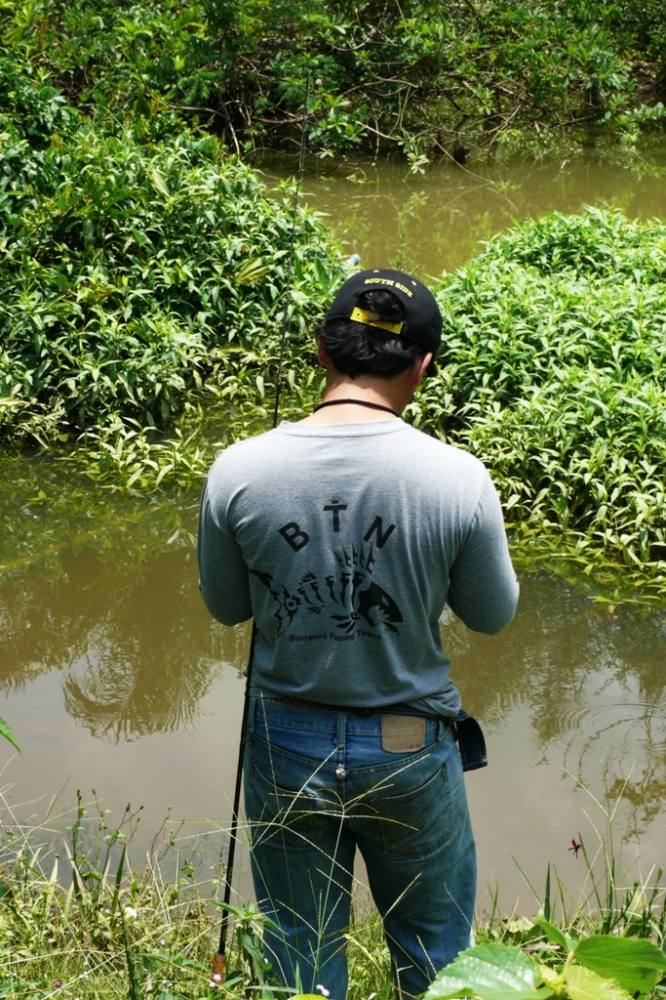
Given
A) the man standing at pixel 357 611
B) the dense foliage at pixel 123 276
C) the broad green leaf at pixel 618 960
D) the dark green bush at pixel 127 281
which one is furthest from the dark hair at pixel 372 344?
the dense foliage at pixel 123 276

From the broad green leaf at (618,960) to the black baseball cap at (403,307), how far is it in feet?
3.58

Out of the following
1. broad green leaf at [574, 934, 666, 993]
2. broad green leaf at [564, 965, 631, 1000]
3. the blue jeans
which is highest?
broad green leaf at [574, 934, 666, 993]

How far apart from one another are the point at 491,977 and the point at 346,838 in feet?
2.98

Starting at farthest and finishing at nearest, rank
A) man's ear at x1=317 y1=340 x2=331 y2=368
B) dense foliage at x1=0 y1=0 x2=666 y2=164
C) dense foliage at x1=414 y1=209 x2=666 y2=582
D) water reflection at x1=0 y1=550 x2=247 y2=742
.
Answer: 1. dense foliage at x1=0 y1=0 x2=666 y2=164
2. dense foliage at x1=414 y1=209 x2=666 y2=582
3. water reflection at x1=0 y1=550 x2=247 y2=742
4. man's ear at x1=317 y1=340 x2=331 y2=368

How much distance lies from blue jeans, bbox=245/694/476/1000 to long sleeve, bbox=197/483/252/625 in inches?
7.1

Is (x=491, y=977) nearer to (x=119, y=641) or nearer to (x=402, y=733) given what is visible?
(x=402, y=733)

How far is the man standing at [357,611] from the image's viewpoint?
1.97 metres

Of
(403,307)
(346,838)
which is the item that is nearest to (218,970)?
(346,838)

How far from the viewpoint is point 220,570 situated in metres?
2.11

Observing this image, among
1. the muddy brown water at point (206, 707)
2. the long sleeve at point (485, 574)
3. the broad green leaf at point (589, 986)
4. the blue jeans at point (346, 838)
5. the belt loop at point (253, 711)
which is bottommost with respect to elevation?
the muddy brown water at point (206, 707)

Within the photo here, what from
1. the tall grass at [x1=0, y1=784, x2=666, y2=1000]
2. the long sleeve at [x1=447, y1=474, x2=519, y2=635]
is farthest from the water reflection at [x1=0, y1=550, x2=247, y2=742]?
the long sleeve at [x1=447, y1=474, x2=519, y2=635]

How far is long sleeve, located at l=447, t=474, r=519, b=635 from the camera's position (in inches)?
78.0

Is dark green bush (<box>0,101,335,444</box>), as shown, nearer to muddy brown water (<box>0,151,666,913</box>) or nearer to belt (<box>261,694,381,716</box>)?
muddy brown water (<box>0,151,666,913</box>)

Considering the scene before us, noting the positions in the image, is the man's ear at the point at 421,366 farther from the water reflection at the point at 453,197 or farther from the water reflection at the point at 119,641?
the water reflection at the point at 453,197
